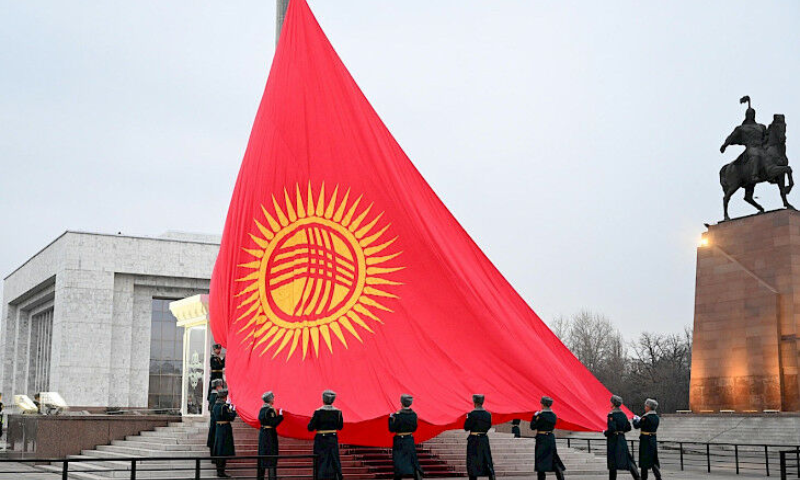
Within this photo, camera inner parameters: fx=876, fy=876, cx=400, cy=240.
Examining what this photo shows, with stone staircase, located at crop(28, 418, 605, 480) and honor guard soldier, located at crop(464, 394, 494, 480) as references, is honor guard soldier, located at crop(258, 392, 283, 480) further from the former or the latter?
honor guard soldier, located at crop(464, 394, 494, 480)

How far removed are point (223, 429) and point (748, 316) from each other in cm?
1750

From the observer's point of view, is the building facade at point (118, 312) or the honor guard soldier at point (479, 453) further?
the building facade at point (118, 312)

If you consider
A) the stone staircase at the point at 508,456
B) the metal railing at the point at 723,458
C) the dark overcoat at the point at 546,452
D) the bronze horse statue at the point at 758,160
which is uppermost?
the bronze horse statue at the point at 758,160

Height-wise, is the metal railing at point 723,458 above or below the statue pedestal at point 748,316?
below

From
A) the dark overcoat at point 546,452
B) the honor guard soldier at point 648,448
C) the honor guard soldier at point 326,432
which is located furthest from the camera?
the honor guard soldier at point 648,448

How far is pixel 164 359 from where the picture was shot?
3872cm

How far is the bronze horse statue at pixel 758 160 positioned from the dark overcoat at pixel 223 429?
18856 millimetres

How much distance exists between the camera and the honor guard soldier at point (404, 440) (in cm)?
1174

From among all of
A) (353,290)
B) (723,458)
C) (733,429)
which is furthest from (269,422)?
(733,429)

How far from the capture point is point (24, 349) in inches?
1849

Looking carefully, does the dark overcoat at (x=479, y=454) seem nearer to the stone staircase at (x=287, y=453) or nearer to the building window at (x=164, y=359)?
the stone staircase at (x=287, y=453)

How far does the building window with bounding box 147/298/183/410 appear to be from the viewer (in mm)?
38281

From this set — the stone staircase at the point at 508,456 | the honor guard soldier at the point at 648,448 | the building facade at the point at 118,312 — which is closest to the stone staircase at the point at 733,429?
the stone staircase at the point at 508,456

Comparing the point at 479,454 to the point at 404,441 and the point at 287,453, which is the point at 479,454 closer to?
the point at 404,441
